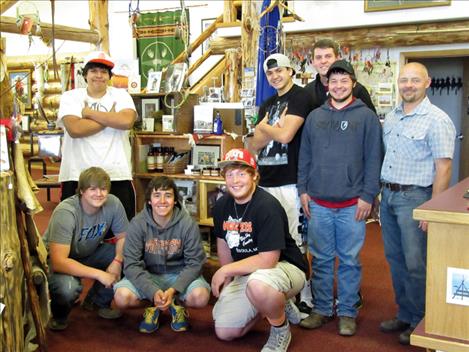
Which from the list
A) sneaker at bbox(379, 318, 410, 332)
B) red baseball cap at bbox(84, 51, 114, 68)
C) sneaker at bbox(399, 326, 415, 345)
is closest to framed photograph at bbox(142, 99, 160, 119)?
red baseball cap at bbox(84, 51, 114, 68)

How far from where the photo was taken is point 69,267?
9.74 ft

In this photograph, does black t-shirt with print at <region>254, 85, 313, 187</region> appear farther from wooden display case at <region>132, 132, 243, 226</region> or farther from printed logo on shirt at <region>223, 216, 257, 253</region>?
wooden display case at <region>132, 132, 243, 226</region>

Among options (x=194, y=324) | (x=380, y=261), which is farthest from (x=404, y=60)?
(x=194, y=324)

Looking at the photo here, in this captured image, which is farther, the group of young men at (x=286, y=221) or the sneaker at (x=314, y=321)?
the sneaker at (x=314, y=321)

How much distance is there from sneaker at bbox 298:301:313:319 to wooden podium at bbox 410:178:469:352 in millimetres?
1320

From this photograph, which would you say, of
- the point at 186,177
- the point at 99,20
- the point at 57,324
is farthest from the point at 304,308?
the point at 99,20

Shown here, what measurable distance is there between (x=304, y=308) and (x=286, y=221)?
0.69 meters

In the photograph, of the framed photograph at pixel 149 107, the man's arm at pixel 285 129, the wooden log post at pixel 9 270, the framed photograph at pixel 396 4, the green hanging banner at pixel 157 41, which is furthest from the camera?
the green hanging banner at pixel 157 41

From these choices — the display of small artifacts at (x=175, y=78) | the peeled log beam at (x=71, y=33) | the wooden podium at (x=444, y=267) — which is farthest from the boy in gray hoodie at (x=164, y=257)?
the peeled log beam at (x=71, y=33)

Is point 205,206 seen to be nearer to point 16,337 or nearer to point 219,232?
point 219,232

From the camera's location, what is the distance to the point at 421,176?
2.61 meters

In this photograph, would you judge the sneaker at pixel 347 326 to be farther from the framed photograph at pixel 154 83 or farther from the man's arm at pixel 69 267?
the framed photograph at pixel 154 83

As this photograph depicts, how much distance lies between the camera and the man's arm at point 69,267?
9.74 ft

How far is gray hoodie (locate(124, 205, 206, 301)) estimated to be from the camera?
300 centimetres
